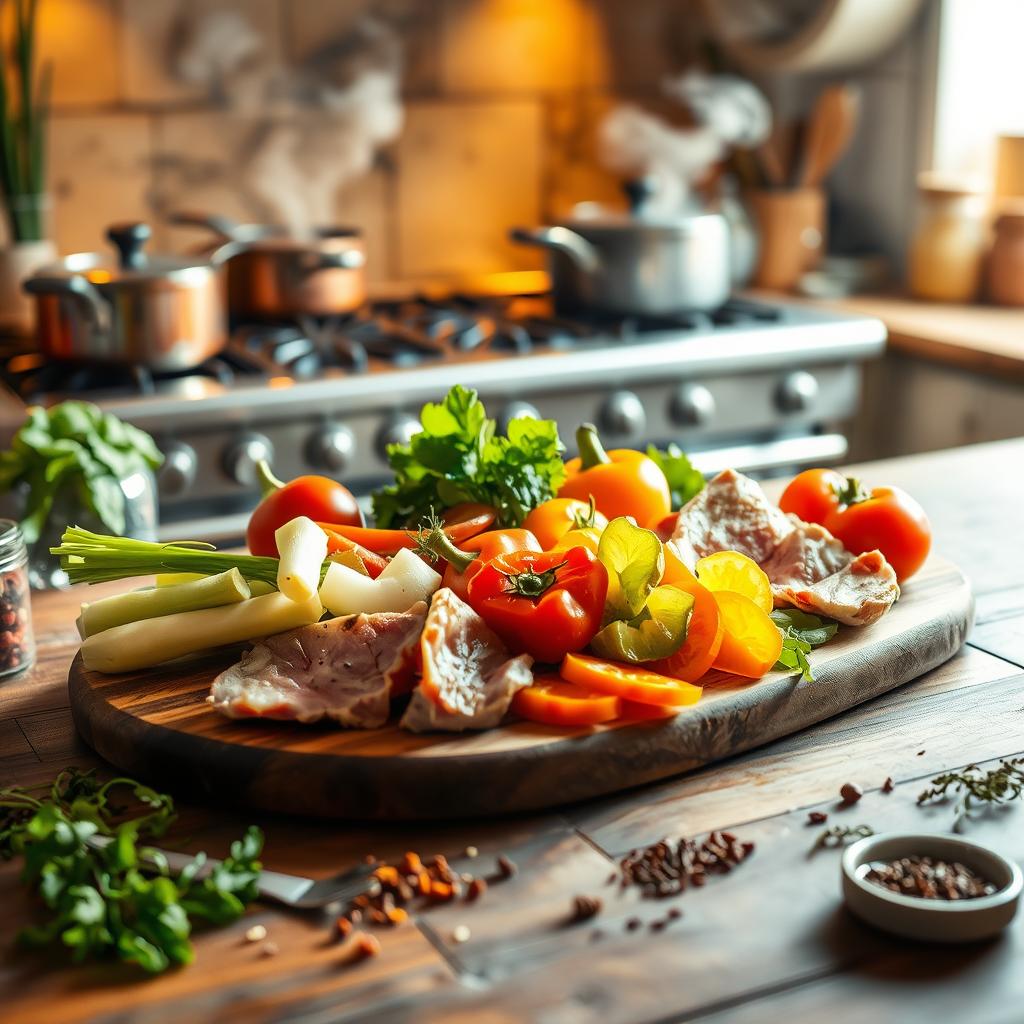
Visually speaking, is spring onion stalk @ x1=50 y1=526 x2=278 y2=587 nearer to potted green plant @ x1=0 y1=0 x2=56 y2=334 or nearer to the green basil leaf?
the green basil leaf

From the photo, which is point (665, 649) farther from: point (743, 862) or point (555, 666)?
point (743, 862)

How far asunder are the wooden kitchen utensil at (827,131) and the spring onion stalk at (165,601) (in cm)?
226

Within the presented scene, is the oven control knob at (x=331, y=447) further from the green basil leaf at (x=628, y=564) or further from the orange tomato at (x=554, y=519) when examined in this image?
the green basil leaf at (x=628, y=564)

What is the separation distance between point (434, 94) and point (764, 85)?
0.83 m

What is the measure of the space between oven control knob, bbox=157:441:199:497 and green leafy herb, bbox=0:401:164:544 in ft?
2.09

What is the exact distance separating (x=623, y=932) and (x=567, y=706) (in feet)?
0.70

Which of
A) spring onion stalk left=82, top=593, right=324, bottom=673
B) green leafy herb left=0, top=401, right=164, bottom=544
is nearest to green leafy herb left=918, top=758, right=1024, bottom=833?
spring onion stalk left=82, top=593, right=324, bottom=673

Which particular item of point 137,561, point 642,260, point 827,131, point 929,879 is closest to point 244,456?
point 642,260

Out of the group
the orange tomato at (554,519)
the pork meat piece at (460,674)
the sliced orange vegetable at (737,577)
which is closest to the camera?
the pork meat piece at (460,674)

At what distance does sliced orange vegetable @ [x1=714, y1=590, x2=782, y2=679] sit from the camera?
107 centimetres

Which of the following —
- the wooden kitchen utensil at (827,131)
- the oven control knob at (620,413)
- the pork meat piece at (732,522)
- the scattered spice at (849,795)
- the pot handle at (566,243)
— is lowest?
the scattered spice at (849,795)

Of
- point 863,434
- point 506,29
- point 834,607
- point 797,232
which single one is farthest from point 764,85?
point 834,607

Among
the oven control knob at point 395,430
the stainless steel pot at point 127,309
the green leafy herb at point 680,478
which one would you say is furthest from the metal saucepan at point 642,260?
the green leafy herb at point 680,478

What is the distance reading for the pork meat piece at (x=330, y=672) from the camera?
1.01 meters
